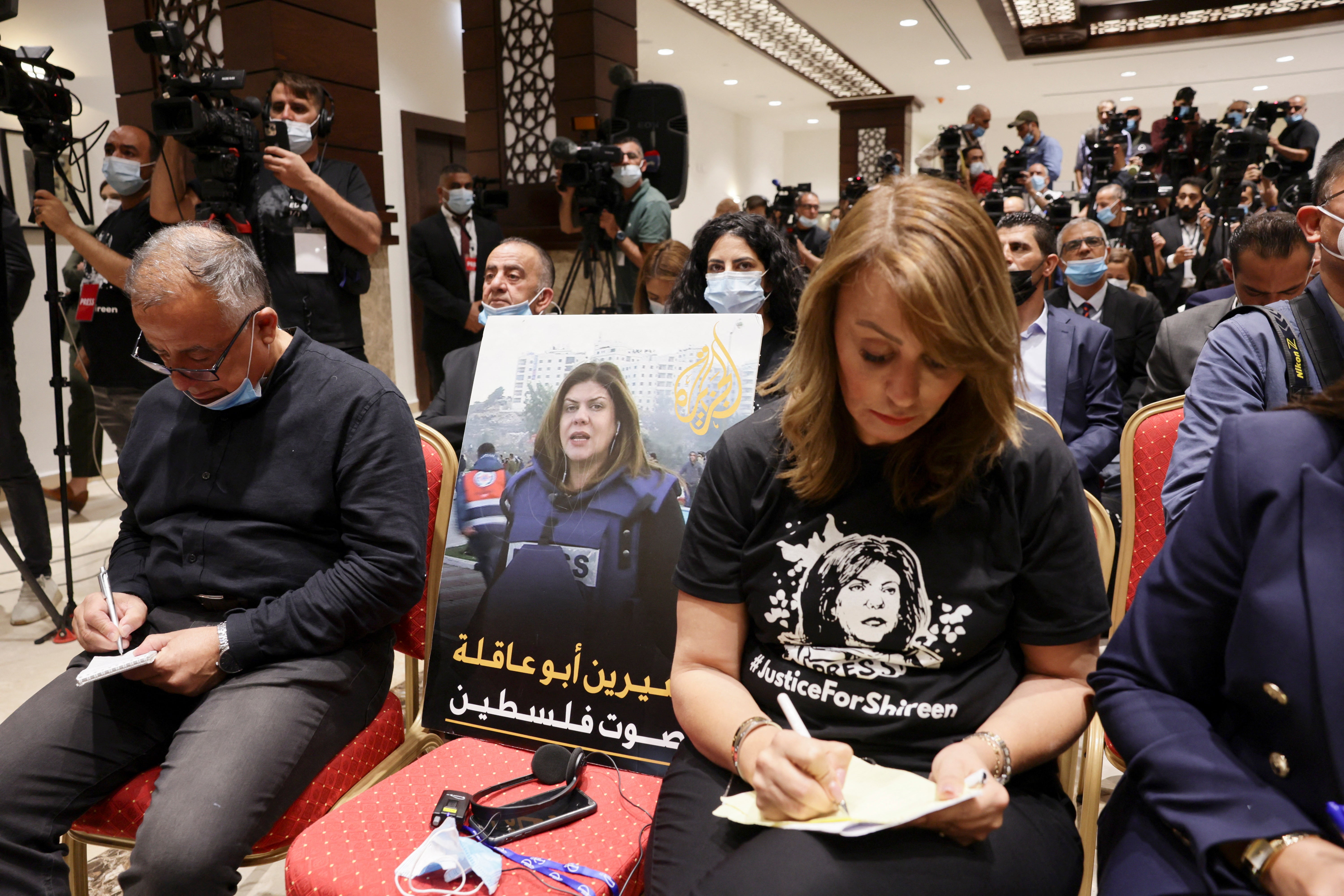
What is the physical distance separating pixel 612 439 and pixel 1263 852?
3.89ft

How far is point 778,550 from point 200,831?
0.95 m

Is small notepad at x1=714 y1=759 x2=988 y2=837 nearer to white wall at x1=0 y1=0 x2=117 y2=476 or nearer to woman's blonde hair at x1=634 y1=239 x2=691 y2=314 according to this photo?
woman's blonde hair at x1=634 y1=239 x2=691 y2=314

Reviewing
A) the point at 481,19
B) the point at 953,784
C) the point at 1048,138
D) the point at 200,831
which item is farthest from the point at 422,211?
the point at 953,784

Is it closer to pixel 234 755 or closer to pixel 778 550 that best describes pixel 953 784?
pixel 778 550

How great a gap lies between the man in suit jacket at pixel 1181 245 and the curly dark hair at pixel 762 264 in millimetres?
4289

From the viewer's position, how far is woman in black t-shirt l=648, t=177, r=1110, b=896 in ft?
3.29

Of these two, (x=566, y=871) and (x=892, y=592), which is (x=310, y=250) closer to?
(x=566, y=871)

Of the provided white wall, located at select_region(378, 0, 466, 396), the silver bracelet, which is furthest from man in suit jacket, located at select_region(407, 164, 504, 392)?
the silver bracelet

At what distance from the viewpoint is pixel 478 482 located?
1778mm

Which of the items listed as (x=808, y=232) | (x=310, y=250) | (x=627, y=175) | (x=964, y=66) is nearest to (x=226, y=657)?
(x=310, y=250)

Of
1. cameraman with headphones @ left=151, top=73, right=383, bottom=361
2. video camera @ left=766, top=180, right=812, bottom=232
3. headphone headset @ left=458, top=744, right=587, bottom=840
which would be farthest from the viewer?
video camera @ left=766, top=180, right=812, bottom=232

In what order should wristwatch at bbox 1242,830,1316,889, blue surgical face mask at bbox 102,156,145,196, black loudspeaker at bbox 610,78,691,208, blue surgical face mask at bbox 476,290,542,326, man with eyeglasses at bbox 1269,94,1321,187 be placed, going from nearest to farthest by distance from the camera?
wristwatch at bbox 1242,830,1316,889
blue surgical face mask at bbox 476,290,542,326
blue surgical face mask at bbox 102,156,145,196
black loudspeaker at bbox 610,78,691,208
man with eyeglasses at bbox 1269,94,1321,187

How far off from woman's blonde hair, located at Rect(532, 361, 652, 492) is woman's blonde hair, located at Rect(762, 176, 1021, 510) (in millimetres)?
520

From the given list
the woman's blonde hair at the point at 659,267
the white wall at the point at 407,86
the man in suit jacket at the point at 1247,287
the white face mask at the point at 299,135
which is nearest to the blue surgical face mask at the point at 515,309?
the woman's blonde hair at the point at 659,267
